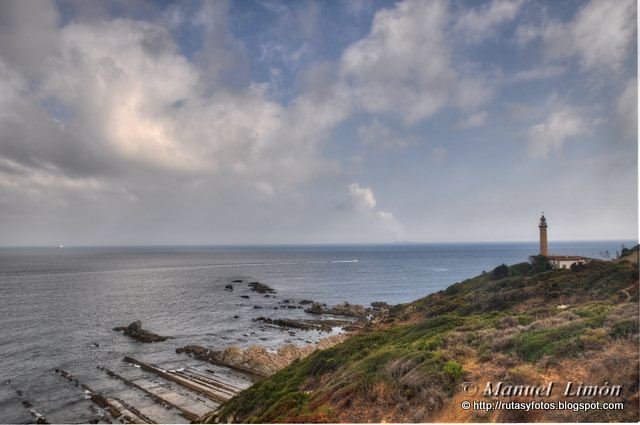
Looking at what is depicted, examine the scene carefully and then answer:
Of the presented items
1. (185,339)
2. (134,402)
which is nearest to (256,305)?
(185,339)

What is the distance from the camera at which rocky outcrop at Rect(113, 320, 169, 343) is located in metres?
38.7

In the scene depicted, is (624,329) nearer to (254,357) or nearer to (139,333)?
(254,357)

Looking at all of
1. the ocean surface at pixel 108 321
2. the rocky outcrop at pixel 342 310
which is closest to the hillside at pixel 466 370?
the ocean surface at pixel 108 321

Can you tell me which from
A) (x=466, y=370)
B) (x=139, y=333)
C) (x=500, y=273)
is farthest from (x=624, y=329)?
(x=139, y=333)

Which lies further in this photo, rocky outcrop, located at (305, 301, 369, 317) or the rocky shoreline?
rocky outcrop, located at (305, 301, 369, 317)

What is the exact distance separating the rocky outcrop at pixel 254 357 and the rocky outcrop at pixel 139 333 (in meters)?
5.45

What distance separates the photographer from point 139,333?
4034 cm

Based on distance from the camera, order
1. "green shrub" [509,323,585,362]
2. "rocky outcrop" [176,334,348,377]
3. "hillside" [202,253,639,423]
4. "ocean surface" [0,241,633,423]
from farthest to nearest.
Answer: "rocky outcrop" [176,334,348,377]
"ocean surface" [0,241,633,423]
"green shrub" [509,323,585,362]
"hillside" [202,253,639,423]
